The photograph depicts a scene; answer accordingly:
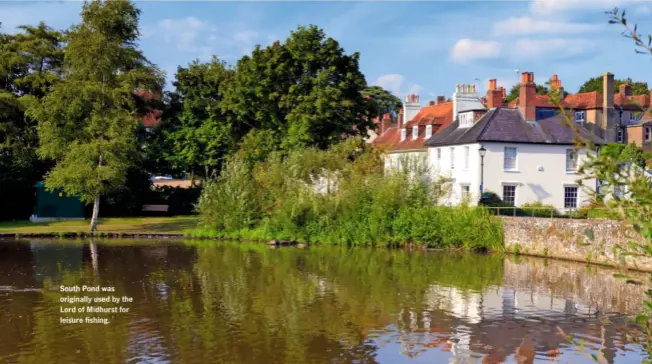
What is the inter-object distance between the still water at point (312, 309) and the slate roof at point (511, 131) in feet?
46.5

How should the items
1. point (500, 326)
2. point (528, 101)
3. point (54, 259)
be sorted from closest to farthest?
point (500, 326) → point (54, 259) → point (528, 101)

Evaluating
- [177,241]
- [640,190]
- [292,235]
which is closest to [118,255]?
[177,241]

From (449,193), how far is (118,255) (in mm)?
20483

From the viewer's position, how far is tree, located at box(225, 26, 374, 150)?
44688 mm

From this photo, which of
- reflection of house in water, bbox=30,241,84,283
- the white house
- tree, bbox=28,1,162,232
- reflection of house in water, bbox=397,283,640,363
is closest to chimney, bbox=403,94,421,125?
the white house

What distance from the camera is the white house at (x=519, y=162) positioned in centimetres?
4559

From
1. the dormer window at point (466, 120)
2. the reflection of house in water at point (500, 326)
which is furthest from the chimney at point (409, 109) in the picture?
the reflection of house in water at point (500, 326)

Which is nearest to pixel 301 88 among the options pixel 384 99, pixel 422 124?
pixel 422 124

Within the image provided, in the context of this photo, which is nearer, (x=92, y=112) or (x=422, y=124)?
(x=92, y=112)

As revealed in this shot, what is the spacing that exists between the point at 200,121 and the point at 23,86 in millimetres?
12805

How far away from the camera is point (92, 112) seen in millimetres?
42188

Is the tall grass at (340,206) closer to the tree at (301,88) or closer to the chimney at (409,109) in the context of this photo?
the tree at (301,88)

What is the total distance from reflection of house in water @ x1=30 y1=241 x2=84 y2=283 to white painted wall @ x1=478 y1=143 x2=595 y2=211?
2631cm

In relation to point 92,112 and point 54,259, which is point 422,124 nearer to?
point 92,112
